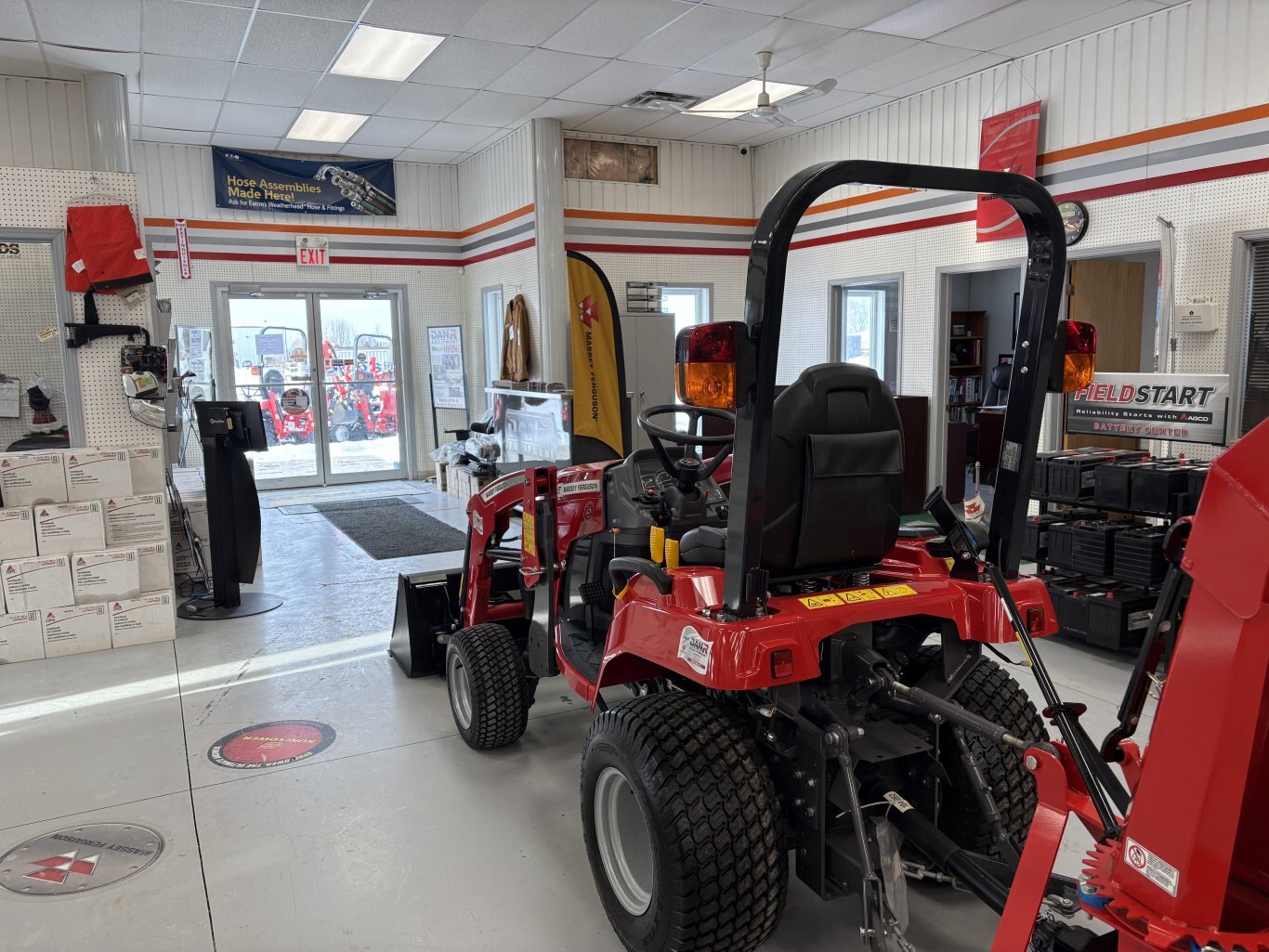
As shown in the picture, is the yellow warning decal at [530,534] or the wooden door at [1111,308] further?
the wooden door at [1111,308]

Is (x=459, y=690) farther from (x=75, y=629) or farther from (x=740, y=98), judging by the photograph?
(x=740, y=98)

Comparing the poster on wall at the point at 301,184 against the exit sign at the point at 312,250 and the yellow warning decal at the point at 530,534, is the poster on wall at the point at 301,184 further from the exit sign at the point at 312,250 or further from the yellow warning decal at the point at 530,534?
the yellow warning decal at the point at 530,534

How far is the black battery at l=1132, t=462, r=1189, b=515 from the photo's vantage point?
13.7 feet

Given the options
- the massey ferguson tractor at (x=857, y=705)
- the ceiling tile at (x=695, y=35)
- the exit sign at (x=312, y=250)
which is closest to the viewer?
the massey ferguson tractor at (x=857, y=705)

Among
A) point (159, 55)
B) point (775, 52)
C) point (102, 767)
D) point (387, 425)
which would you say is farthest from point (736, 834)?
point (387, 425)

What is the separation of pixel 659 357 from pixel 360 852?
6774 mm

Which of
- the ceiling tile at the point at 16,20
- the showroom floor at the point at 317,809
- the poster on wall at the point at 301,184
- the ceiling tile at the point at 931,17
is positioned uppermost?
the ceiling tile at the point at 931,17

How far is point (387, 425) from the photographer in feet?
35.4

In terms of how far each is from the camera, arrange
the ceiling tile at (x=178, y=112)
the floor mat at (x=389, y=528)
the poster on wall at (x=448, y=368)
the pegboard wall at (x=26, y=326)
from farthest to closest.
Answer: the poster on wall at (x=448, y=368), the ceiling tile at (x=178, y=112), the floor mat at (x=389, y=528), the pegboard wall at (x=26, y=326)

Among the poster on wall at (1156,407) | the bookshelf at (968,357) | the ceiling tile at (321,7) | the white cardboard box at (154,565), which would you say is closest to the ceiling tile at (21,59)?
the ceiling tile at (321,7)

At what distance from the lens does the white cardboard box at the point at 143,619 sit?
4.74 meters

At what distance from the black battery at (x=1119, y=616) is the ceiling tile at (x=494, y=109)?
572 centimetres

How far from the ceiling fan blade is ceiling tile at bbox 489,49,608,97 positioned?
1.58 m

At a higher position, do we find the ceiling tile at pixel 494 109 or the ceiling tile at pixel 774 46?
the ceiling tile at pixel 494 109
